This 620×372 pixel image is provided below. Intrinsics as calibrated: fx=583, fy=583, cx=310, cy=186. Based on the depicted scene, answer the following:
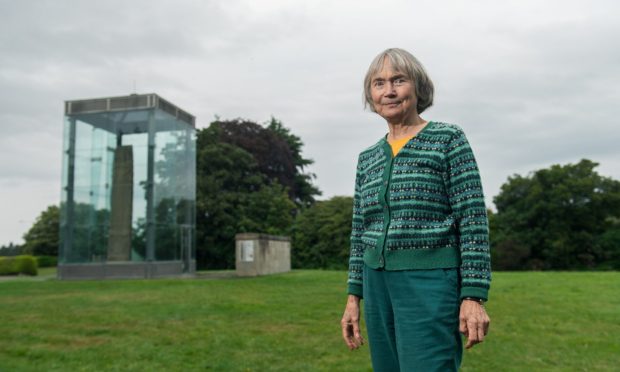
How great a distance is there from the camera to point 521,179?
35.7m

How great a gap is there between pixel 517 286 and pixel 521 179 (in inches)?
880

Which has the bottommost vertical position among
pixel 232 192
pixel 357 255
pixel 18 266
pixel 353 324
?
pixel 18 266

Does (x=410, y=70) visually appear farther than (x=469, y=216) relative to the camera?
Yes

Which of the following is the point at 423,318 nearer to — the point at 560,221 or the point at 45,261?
the point at 560,221

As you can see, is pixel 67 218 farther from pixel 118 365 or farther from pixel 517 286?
pixel 118 365

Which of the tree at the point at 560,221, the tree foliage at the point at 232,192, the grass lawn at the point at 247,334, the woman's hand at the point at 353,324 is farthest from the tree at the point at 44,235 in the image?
the woman's hand at the point at 353,324

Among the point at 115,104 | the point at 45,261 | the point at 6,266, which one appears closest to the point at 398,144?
the point at 115,104

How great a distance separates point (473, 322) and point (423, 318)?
18 cm

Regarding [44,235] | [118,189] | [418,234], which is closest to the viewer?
[418,234]

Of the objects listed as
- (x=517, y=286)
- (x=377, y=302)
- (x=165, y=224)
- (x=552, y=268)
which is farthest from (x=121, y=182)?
(x=552, y=268)

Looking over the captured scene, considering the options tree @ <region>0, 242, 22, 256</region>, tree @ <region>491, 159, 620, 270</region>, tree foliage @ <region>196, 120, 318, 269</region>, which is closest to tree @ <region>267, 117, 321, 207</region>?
tree foliage @ <region>196, 120, 318, 269</region>

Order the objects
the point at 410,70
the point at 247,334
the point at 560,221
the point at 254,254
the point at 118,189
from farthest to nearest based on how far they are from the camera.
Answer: the point at 560,221 → the point at 118,189 → the point at 254,254 → the point at 247,334 → the point at 410,70

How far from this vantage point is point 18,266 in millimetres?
27234

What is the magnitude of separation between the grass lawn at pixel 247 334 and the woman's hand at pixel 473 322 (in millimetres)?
3674
